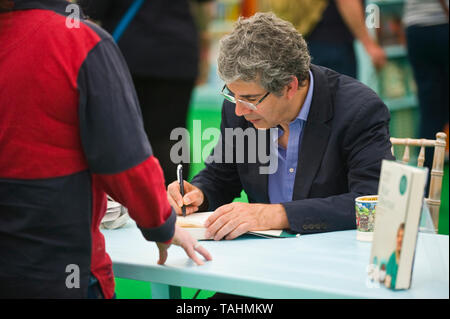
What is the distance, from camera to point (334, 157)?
6.81 feet

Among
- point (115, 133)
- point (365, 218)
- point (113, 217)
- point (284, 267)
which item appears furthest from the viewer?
point (113, 217)

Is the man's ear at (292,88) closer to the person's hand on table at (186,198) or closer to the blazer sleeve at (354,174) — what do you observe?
the blazer sleeve at (354,174)

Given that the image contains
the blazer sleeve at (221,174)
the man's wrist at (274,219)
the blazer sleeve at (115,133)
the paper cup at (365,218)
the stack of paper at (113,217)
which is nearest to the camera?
the blazer sleeve at (115,133)

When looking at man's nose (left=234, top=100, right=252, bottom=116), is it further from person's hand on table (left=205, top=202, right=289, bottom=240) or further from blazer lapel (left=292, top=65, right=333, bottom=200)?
person's hand on table (left=205, top=202, right=289, bottom=240)

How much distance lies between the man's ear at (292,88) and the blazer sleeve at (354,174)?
23 cm

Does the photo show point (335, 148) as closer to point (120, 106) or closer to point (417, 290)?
point (417, 290)

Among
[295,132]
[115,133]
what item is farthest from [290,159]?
[115,133]

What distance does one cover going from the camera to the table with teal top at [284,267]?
1353mm

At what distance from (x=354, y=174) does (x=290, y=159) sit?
0.87ft

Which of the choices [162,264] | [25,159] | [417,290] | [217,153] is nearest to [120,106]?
[25,159]

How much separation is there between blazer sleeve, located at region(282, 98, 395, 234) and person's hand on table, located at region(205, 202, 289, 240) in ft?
0.12

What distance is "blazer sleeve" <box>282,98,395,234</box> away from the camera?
1.86 m

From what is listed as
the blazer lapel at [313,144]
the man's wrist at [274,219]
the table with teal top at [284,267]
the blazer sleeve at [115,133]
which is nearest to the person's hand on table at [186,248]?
the table with teal top at [284,267]

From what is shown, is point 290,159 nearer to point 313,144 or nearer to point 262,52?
point 313,144
